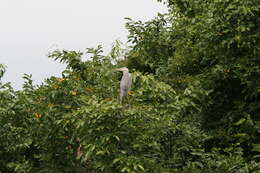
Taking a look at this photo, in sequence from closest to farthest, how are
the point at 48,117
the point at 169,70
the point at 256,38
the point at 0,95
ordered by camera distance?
the point at 48,117
the point at 0,95
the point at 256,38
the point at 169,70

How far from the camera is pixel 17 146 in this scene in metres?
4.55

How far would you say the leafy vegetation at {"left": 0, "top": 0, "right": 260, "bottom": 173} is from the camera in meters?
3.67

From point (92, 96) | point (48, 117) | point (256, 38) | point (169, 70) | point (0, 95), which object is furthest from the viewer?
point (169, 70)

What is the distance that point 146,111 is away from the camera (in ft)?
12.4

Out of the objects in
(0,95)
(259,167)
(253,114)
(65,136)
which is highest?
(0,95)

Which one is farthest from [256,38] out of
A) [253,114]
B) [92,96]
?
[92,96]

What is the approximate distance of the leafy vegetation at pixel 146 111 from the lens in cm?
367

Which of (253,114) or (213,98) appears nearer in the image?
(253,114)

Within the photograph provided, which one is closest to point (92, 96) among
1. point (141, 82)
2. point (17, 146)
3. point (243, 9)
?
point (141, 82)

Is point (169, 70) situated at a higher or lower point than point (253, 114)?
higher

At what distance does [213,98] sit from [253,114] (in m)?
0.67

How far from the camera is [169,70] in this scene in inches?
283

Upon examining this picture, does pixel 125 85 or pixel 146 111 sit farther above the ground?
pixel 125 85

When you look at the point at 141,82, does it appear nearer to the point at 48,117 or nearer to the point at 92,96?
the point at 92,96
